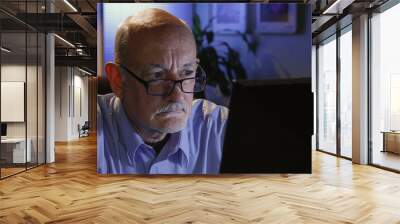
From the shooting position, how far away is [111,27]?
6.42m

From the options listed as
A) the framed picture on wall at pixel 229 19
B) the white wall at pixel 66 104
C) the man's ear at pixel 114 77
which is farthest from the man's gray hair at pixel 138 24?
the white wall at pixel 66 104

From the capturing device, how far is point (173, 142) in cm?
643

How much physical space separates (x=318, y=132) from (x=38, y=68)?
8131 mm

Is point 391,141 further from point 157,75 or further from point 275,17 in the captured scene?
point 157,75

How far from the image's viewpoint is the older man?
6.20 metres

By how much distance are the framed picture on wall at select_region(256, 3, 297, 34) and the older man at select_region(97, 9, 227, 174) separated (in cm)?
122

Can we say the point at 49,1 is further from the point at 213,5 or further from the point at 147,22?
the point at 213,5

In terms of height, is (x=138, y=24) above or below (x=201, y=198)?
above

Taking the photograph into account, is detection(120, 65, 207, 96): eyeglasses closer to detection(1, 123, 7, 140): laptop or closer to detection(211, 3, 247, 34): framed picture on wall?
detection(211, 3, 247, 34): framed picture on wall

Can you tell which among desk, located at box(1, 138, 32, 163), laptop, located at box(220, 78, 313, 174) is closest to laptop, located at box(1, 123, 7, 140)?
desk, located at box(1, 138, 32, 163)

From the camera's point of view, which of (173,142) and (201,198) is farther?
(173,142)

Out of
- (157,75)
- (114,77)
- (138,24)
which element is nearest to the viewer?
(157,75)

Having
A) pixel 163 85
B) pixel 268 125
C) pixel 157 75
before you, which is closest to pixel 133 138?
pixel 163 85

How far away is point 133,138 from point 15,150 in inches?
110
